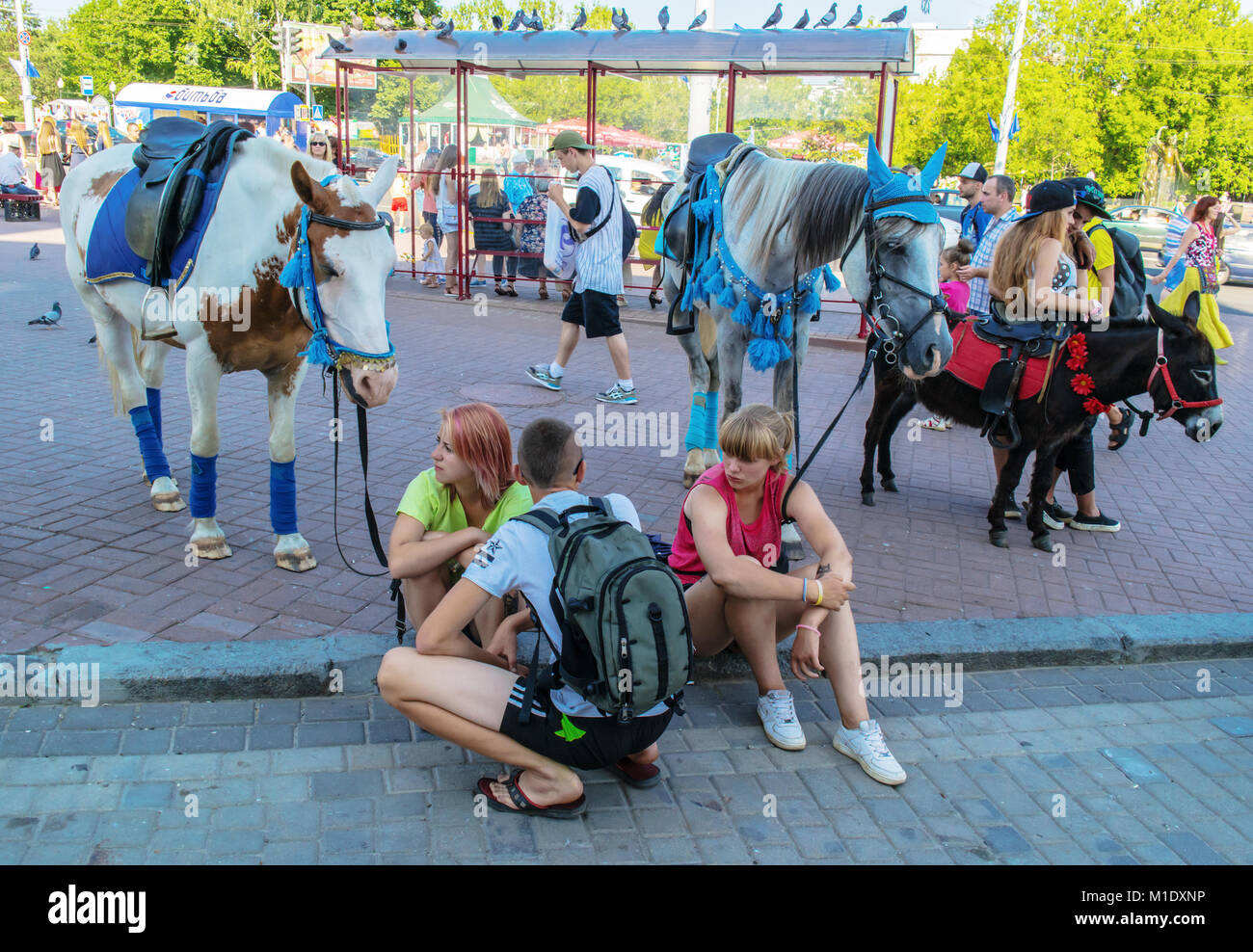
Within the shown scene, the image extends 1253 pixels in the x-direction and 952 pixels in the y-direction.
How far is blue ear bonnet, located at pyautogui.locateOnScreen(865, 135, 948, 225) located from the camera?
14.9 ft

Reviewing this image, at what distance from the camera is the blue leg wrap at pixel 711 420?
648 centimetres

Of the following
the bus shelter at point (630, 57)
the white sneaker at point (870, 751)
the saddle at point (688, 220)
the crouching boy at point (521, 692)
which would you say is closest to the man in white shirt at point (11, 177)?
the bus shelter at point (630, 57)

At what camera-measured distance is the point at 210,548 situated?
4797mm

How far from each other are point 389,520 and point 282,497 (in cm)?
86

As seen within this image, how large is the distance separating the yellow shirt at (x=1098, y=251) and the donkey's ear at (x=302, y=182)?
4.91 meters

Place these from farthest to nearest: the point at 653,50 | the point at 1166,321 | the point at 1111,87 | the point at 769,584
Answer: the point at 1111,87, the point at 653,50, the point at 1166,321, the point at 769,584

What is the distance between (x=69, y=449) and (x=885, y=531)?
5423 millimetres

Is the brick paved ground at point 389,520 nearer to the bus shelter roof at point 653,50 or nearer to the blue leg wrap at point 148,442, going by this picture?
the blue leg wrap at point 148,442

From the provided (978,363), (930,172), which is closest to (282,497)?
(930,172)

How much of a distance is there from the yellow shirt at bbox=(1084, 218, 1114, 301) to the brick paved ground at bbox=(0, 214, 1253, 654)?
1.61 metres

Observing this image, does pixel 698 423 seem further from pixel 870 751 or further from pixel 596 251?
pixel 870 751

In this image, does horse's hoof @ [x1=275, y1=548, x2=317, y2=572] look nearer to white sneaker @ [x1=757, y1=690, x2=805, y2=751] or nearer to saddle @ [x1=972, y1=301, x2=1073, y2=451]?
white sneaker @ [x1=757, y1=690, x2=805, y2=751]

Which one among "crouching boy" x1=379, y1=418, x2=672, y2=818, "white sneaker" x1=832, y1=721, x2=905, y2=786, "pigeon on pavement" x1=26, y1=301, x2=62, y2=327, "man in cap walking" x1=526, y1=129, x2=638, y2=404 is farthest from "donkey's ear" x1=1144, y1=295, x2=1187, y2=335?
"pigeon on pavement" x1=26, y1=301, x2=62, y2=327

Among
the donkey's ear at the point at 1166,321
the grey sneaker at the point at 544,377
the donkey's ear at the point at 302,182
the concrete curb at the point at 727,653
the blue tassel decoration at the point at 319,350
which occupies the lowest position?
the concrete curb at the point at 727,653
